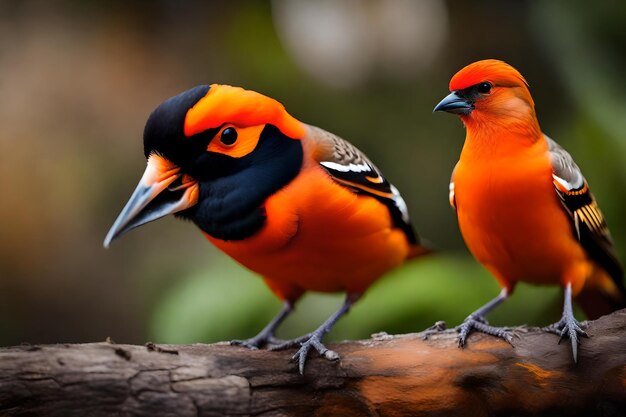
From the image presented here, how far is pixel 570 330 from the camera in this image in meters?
2.45

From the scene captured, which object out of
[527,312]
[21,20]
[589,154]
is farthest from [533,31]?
[21,20]

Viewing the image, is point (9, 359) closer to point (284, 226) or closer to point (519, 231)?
point (284, 226)

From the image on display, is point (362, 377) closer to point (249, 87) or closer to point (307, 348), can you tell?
point (307, 348)

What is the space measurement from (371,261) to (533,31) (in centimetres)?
242

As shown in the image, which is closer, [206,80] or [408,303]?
[408,303]

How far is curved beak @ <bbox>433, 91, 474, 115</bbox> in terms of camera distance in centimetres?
211

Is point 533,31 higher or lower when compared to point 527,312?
higher

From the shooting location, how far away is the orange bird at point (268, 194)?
221 cm

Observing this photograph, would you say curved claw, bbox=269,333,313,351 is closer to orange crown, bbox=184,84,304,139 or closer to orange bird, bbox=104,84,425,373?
orange bird, bbox=104,84,425,373

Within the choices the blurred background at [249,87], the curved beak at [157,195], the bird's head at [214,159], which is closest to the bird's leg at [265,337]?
the bird's head at [214,159]

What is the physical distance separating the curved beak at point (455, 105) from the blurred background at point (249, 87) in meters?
1.68

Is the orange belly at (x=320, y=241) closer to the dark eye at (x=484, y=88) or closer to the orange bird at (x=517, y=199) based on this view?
the orange bird at (x=517, y=199)

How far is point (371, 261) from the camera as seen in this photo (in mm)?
2664

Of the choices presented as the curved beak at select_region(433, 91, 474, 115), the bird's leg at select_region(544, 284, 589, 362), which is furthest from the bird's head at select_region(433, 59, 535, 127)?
the bird's leg at select_region(544, 284, 589, 362)
